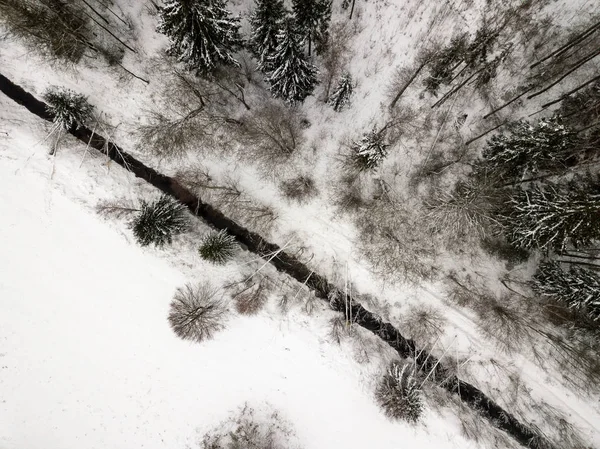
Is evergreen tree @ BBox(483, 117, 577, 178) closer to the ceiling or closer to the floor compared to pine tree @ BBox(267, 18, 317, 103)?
closer to the ceiling

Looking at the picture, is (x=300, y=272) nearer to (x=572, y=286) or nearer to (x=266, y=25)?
(x=266, y=25)

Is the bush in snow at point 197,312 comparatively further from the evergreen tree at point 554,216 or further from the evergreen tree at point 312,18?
the evergreen tree at point 554,216

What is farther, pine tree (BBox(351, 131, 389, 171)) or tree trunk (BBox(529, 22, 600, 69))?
pine tree (BBox(351, 131, 389, 171))

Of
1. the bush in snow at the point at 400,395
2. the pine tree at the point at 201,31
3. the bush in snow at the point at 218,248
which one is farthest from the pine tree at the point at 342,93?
the bush in snow at the point at 400,395

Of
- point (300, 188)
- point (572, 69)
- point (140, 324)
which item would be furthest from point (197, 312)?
point (572, 69)

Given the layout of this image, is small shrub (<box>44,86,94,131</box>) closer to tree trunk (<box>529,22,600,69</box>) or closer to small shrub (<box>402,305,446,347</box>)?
small shrub (<box>402,305,446,347</box>)

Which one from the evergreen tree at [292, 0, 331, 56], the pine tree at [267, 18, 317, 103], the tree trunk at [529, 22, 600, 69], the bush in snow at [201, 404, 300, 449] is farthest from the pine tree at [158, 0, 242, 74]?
the bush in snow at [201, 404, 300, 449]
